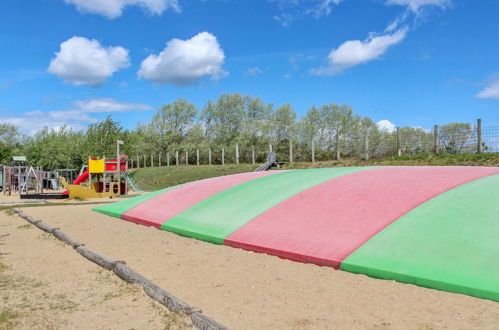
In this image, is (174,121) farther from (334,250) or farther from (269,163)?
(334,250)

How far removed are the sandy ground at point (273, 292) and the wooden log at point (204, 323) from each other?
0.25 meters

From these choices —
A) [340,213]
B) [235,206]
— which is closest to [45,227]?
[235,206]

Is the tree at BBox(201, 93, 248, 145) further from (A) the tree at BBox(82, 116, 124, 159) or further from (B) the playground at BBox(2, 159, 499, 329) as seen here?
(B) the playground at BBox(2, 159, 499, 329)

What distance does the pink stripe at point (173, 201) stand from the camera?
10219 millimetres

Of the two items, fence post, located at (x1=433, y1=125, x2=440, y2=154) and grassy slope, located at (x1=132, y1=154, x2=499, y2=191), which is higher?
fence post, located at (x1=433, y1=125, x2=440, y2=154)

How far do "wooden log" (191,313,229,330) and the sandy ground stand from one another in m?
0.25

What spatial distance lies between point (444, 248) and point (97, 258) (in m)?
4.72

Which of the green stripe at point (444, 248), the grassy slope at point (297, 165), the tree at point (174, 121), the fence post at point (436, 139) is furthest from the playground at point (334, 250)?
the tree at point (174, 121)

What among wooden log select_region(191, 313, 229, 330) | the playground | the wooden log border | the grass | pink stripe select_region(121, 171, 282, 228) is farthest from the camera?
the grass

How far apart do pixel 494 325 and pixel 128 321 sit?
3.26 meters

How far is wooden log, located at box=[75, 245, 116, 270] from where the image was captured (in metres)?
5.66

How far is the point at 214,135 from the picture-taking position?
5319 centimetres

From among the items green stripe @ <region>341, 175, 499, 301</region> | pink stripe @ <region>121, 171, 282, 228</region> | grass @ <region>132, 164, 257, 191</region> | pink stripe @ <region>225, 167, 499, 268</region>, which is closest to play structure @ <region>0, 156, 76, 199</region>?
grass @ <region>132, 164, 257, 191</region>

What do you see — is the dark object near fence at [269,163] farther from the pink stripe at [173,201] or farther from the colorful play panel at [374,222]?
the colorful play panel at [374,222]
